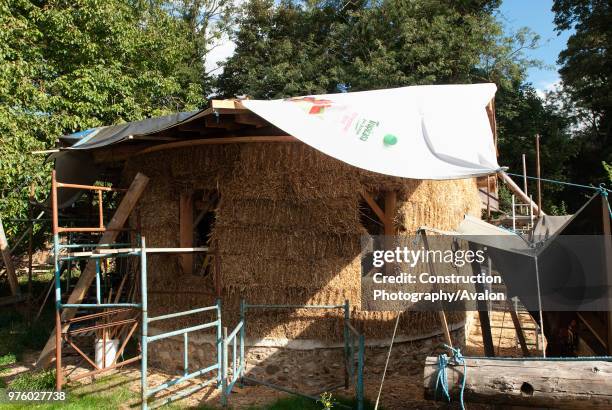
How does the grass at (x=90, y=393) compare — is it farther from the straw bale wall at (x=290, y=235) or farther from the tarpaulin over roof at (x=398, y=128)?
the tarpaulin over roof at (x=398, y=128)

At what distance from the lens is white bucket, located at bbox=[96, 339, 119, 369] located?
7.31 meters

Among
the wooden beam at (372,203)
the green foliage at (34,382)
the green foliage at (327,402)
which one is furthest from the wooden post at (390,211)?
the green foliage at (34,382)

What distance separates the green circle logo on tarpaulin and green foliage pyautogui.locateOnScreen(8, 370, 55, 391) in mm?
5612

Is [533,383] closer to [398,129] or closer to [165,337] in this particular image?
[398,129]

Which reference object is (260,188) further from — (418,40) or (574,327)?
(418,40)

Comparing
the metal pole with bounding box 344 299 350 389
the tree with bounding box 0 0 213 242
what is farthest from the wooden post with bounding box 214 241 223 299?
the tree with bounding box 0 0 213 242

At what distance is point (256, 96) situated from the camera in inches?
835

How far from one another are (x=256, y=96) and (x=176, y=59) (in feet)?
15.0

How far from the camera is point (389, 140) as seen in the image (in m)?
5.07

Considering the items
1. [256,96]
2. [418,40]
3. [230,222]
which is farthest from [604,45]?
[230,222]

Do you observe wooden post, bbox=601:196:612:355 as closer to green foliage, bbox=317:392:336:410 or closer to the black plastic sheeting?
green foliage, bbox=317:392:336:410

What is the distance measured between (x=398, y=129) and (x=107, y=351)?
18.5 feet

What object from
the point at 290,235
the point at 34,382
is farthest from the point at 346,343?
the point at 34,382

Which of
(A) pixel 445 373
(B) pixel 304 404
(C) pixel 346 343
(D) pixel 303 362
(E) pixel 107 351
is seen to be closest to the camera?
(A) pixel 445 373
